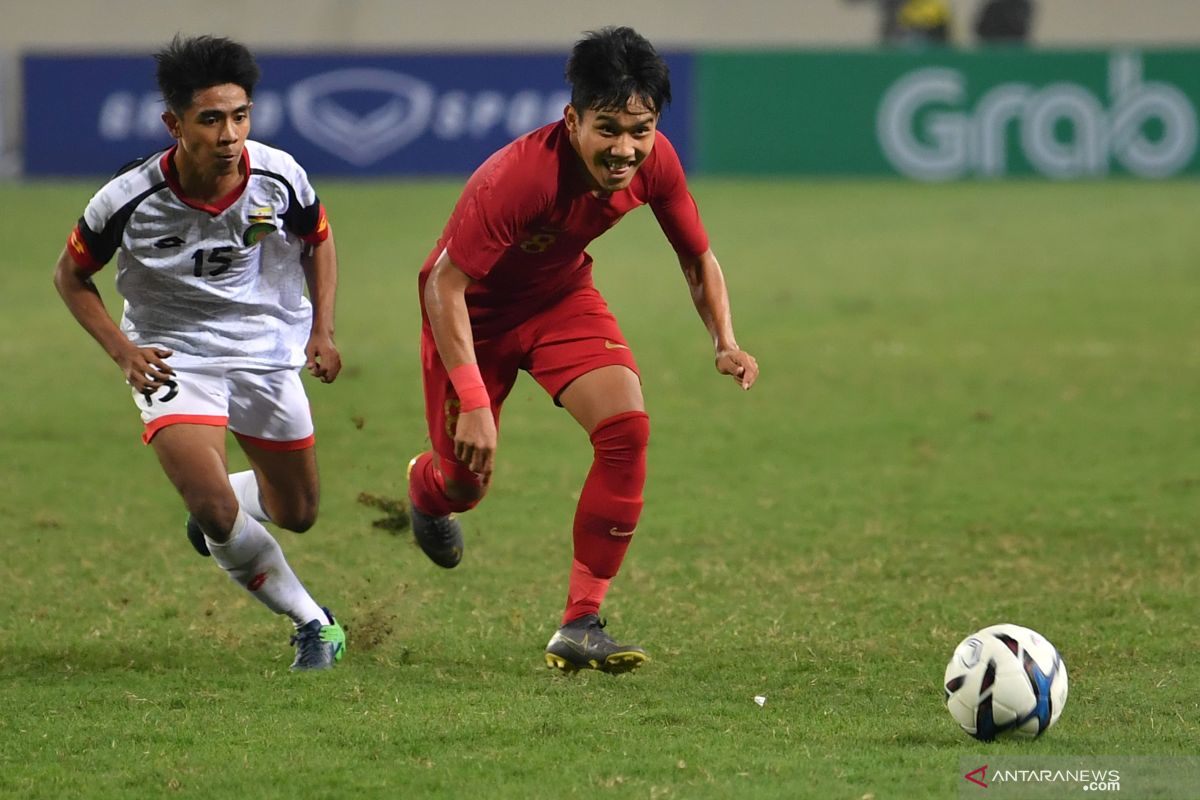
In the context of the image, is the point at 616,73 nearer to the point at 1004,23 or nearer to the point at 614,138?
the point at 614,138

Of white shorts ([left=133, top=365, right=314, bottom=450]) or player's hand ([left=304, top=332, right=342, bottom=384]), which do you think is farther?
player's hand ([left=304, top=332, right=342, bottom=384])

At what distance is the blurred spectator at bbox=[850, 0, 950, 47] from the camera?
84.7ft

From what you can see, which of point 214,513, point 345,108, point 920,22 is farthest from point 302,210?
point 920,22

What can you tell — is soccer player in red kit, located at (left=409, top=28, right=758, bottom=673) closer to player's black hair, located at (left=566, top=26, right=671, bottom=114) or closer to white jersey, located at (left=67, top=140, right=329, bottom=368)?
player's black hair, located at (left=566, top=26, right=671, bottom=114)

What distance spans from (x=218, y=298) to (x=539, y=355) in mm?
1031

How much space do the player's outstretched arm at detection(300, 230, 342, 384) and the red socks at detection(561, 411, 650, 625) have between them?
95 centimetres

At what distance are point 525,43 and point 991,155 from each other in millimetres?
11235

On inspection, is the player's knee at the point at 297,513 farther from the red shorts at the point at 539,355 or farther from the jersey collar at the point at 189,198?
the jersey collar at the point at 189,198

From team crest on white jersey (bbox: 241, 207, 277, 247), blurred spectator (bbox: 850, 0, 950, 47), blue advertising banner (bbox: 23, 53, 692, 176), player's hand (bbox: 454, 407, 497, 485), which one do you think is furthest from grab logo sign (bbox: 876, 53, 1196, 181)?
player's hand (bbox: 454, 407, 497, 485)

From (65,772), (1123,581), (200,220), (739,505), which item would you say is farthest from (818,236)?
(65,772)

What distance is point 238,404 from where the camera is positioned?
5551 mm

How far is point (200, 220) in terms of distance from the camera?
5.26m

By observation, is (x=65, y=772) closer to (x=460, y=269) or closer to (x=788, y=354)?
(x=460, y=269)

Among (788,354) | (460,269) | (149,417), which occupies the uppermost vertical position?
(460,269)
